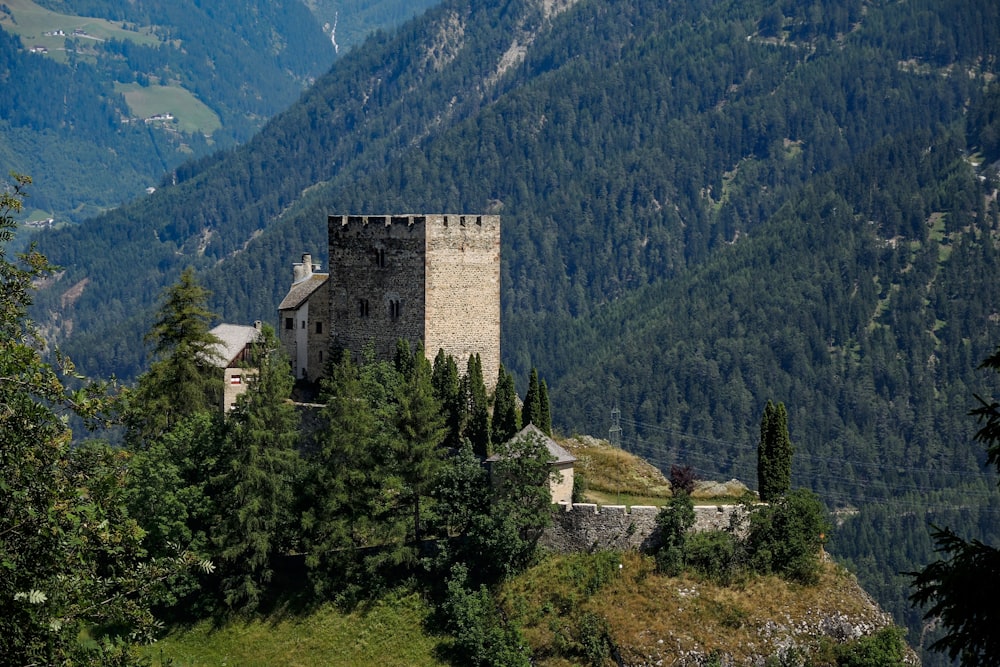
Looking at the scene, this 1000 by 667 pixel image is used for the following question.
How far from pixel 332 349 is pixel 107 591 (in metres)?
44.0

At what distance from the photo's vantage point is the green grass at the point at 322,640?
55.9 metres

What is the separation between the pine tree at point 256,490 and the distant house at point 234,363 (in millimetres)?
8778

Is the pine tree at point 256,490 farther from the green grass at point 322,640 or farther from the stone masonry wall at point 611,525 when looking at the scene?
the stone masonry wall at point 611,525

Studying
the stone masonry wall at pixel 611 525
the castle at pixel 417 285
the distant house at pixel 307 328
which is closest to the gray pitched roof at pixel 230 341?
the distant house at pixel 307 328

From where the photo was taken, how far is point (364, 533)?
59.9 metres

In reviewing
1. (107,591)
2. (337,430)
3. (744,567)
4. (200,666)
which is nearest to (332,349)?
(337,430)

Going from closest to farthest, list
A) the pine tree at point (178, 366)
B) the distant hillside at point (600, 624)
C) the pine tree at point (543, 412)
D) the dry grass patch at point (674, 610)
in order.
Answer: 1. the dry grass patch at point (674, 610)
2. the distant hillside at point (600, 624)
3. the pine tree at point (543, 412)
4. the pine tree at point (178, 366)

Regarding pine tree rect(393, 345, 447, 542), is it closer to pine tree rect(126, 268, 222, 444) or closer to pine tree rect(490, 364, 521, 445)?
pine tree rect(490, 364, 521, 445)

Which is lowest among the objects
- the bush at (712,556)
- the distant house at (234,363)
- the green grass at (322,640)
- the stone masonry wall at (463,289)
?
the green grass at (322,640)

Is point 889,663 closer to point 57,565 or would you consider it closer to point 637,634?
point 637,634

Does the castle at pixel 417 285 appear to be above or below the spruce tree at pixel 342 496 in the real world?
above

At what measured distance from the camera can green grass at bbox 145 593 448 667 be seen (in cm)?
5588

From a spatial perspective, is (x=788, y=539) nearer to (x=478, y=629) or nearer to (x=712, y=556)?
(x=712, y=556)

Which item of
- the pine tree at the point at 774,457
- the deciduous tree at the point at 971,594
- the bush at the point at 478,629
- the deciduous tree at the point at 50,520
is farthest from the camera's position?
the pine tree at the point at 774,457
